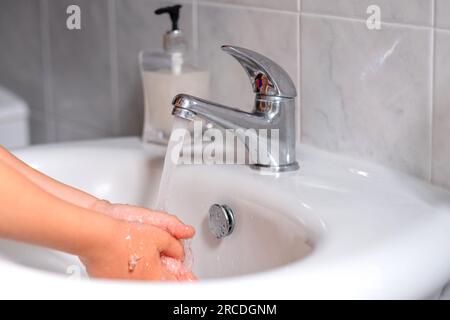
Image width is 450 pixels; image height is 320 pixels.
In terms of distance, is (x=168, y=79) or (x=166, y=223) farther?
(x=168, y=79)

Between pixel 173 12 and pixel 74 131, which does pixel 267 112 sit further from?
pixel 74 131

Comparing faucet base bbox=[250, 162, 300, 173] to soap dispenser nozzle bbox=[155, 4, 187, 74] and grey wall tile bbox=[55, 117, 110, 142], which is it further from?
grey wall tile bbox=[55, 117, 110, 142]

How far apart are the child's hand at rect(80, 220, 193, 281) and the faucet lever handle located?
235 millimetres

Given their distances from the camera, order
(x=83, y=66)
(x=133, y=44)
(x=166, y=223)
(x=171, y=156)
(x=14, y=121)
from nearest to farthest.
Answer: (x=166, y=223) < (x=171, y=156) < (x=133, y=44) < (x=83, y=66) < (x=14, y=121)

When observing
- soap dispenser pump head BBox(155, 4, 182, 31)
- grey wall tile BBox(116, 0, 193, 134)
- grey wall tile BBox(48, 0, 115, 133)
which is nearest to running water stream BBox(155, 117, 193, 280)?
soap dispenser pump head BBox(155, 4, 182, 31)

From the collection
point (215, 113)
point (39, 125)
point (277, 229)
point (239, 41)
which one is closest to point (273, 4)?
point (239, 41)

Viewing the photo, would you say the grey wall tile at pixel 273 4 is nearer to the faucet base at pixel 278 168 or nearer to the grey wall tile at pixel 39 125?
the faucet base at pixel 278 168

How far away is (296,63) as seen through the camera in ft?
3.42

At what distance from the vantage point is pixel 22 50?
1.62m

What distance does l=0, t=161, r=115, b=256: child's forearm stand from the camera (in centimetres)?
70

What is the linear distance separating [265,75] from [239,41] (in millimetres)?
177

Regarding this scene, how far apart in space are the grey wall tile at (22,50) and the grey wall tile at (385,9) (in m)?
0.71
